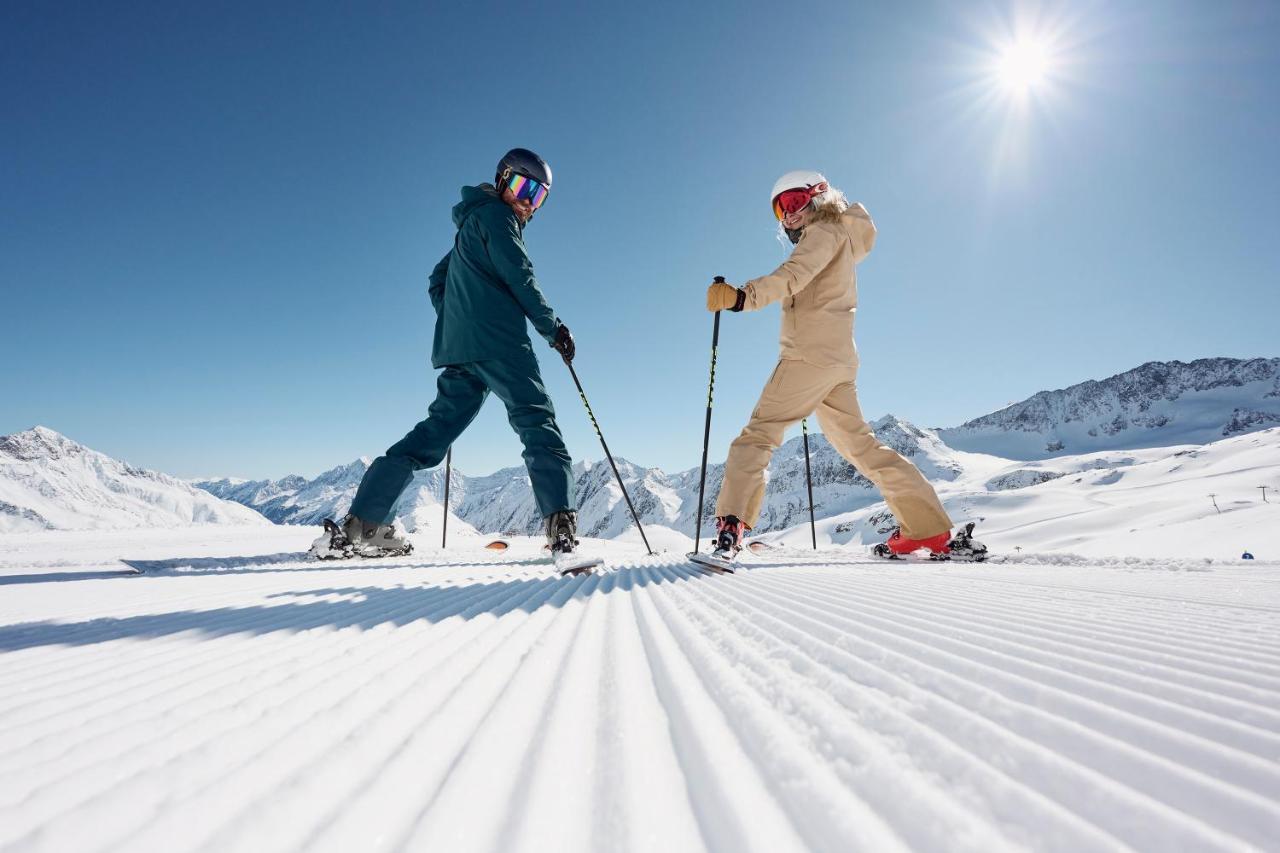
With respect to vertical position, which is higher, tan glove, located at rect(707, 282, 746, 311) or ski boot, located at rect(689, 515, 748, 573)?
tan glove, located at rect(707, 282, 746, 311)

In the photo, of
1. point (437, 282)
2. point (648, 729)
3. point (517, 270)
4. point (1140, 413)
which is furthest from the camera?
point (1140, 413)

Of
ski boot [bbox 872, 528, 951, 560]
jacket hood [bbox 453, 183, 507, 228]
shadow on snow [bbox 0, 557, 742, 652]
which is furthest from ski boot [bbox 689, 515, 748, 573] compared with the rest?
jacket hood [bbox 453, 183, 507, 228]

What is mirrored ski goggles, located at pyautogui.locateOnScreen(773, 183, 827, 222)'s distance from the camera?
335 centimetres

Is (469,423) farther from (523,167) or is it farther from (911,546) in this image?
(911,546)

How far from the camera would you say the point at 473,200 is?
3170 mm

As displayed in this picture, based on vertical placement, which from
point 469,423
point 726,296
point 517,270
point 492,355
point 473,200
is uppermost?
point 473,200

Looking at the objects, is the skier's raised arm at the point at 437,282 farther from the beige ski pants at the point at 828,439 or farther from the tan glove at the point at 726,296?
the beige ski pants at the point at 828,439

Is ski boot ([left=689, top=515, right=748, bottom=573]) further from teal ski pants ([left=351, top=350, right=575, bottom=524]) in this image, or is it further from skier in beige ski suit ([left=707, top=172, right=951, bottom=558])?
teal ski pants ([left=351, top=350, right=575, bottom=524])

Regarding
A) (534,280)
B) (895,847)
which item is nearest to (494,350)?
(534,280)

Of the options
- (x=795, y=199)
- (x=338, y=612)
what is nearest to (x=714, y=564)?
(x=338, y=612)

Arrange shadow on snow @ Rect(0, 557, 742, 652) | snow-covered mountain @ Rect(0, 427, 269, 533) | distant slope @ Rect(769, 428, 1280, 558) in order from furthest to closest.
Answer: snow-covered mountain @ Rect(0, 427, 269, 533) → distant slope @ Rect(769, 428, 1280, 558) → shadow on snow @ Rect(0, 557, 742, 652)

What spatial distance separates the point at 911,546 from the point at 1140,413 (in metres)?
173

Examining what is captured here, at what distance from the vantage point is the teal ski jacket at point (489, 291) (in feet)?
9.81

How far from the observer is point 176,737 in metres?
0.60
